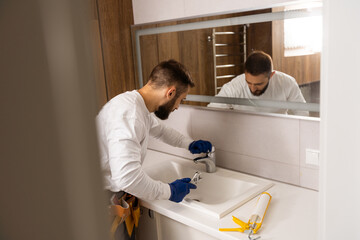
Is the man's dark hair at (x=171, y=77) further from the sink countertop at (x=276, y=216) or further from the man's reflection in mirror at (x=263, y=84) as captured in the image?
the sink countertop at (x=276, y=216)

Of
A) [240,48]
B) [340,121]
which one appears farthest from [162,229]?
[340,121]

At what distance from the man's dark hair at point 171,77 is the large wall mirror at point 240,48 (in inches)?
10.7

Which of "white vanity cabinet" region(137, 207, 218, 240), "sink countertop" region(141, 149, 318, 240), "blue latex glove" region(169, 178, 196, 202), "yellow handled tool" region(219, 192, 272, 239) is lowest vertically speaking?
"white vanity cabinet" region(137, 207, 218, 240)

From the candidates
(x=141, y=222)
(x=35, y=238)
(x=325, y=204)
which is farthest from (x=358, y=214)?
(x=141, y=222)

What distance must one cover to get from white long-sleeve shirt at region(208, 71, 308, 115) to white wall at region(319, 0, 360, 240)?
823 mm

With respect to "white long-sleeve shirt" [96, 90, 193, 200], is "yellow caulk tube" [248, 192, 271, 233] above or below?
below

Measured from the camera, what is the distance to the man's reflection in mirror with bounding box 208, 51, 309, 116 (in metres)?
1.60

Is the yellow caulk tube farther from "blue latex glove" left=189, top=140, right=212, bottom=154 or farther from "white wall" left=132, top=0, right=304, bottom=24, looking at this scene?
Result: "white wall" left=132, top=0, right=304, bottom=24

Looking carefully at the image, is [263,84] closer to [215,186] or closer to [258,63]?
[258,63]

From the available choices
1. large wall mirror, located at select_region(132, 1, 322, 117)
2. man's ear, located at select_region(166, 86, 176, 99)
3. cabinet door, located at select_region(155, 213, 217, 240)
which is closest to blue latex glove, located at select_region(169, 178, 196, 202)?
cabinet door, located at select_region(155, 213, 217, 240)

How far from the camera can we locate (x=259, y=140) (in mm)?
1822

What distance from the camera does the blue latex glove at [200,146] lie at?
1.97 metres

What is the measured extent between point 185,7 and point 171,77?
0.60m

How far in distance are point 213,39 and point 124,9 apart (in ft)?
2.99
